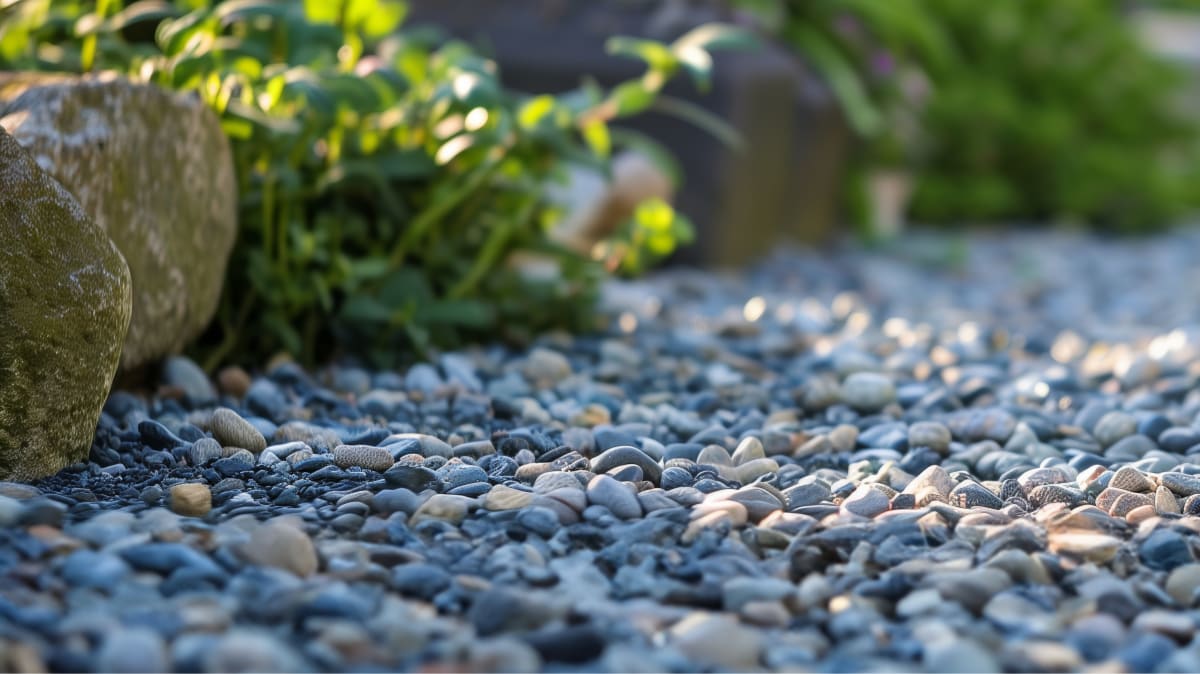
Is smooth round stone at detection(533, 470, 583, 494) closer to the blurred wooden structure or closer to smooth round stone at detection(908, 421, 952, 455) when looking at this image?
smooth round stone at detection(908, 421, 952, 455)

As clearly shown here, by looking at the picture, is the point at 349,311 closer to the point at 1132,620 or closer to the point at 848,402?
the point at 848,402

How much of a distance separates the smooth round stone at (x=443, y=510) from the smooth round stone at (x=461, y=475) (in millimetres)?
94

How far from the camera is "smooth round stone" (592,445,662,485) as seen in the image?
5.49 ft

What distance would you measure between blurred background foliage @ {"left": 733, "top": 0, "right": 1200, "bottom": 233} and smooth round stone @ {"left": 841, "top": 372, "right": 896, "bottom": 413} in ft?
12.9

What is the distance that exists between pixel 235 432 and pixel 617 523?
0.62 metres

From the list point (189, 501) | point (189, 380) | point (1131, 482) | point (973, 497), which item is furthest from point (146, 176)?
point (1131, 482)

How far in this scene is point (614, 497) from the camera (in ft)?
5.01

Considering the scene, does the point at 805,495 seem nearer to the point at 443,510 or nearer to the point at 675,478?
the point at 675,478

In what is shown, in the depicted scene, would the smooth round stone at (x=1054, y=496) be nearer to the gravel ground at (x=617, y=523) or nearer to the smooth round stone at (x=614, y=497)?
the gravel ground at (x=617, y=523)

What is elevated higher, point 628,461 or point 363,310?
point 363,310

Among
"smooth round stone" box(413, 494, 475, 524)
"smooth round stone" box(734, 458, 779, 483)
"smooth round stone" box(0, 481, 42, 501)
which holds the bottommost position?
"smooth round stone" box(0, 481, 42, 501)

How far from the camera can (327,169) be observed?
2.44m

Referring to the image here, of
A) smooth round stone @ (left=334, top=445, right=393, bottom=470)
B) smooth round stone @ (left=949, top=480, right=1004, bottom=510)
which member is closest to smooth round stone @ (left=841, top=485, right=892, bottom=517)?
smooth round stone @ (left=949, top=480, right=1004, bottom=510)

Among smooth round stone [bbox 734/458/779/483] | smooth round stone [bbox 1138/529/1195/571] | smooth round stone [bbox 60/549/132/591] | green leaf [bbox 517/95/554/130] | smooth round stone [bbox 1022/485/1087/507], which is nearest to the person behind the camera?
smooth round stone [bbox 60/549/132/591]
